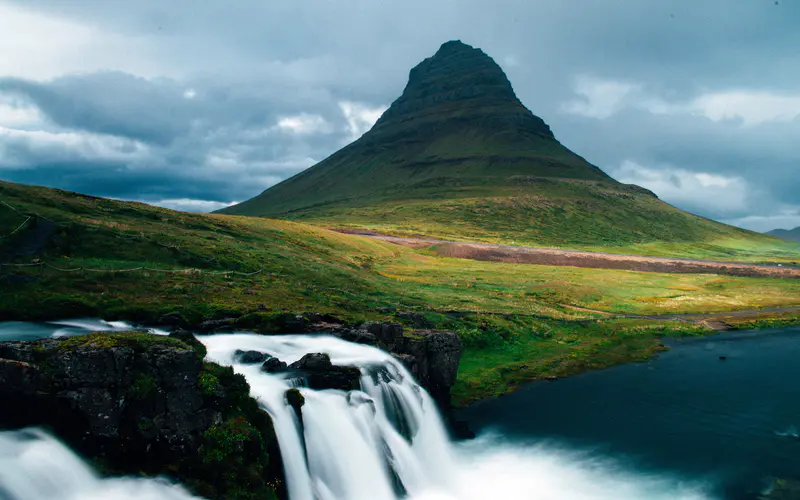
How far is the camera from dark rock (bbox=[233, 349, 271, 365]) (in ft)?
89.0

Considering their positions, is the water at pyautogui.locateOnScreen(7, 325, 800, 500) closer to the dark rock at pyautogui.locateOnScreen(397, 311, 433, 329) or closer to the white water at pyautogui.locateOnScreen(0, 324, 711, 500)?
the white water at pyautogui.locateOnScreen(0, 324, 711, 500)

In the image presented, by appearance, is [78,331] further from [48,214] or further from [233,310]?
[48,214]

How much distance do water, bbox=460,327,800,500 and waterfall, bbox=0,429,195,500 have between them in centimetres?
2174

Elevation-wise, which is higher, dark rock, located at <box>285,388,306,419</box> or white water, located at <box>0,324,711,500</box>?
dark rock, located at <box>285,388,306,419</box>

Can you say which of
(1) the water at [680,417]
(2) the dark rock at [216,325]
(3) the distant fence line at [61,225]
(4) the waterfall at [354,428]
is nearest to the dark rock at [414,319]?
(1) the water at [680,417]

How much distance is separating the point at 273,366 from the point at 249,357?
218 centimetres

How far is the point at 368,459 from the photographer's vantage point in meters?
24.1

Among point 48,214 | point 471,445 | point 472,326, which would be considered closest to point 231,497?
point 471,445

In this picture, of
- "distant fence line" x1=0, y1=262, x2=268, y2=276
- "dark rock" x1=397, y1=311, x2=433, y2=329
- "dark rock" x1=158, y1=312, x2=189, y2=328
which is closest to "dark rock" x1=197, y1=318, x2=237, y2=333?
"dark rock" x1=158, y1=312, x2=189, y2=328

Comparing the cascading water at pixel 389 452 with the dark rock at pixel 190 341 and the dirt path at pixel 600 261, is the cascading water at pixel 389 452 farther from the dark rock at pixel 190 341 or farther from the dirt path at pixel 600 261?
the dirt path at pixel 600 261

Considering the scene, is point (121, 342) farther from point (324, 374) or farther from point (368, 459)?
point (368, 459)

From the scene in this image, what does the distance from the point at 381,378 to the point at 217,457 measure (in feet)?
37.6

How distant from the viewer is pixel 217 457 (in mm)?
18812

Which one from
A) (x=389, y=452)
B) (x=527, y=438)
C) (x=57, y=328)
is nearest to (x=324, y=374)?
(x=389, y=452)
